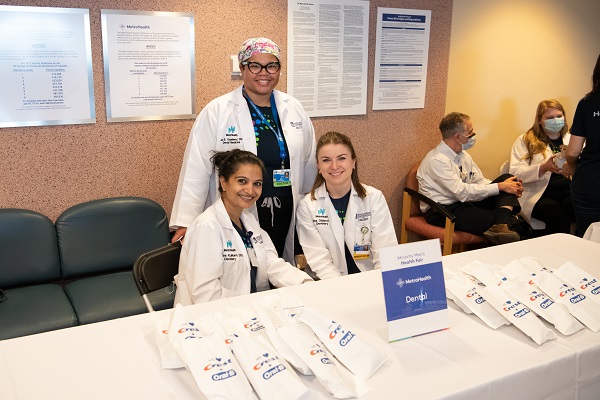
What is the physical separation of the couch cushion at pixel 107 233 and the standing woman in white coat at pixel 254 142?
36 centimetres

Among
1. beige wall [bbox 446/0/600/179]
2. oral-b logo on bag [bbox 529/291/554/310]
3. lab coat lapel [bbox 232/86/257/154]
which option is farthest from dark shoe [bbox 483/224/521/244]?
oral-b logo on bag [bbox 529/291/554/310]

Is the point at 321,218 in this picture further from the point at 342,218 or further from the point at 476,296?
the point at 476,296

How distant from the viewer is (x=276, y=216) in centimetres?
308

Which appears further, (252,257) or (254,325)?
(252,257)

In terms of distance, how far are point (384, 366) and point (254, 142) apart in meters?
1.75

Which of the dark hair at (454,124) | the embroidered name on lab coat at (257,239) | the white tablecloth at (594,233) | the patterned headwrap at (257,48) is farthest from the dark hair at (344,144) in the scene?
the dark hair at (454,124)

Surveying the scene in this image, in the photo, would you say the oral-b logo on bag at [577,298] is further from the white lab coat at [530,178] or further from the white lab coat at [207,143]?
the white lab coat at [530,178]

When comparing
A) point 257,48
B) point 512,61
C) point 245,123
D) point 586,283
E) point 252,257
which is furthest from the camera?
point 512,61

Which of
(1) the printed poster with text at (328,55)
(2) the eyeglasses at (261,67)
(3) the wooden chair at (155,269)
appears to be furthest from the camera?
(1) the printed poster with text at (328,55)

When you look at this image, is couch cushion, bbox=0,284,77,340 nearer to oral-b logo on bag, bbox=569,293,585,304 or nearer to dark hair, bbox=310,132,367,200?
dark hair, bbox=310,132,367,200

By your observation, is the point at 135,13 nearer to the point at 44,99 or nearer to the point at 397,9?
the point at 44,99

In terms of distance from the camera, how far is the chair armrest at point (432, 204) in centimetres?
378

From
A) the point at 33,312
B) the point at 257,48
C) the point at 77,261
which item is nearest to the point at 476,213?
the point at 257,48

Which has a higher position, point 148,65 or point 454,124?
point 148,65
